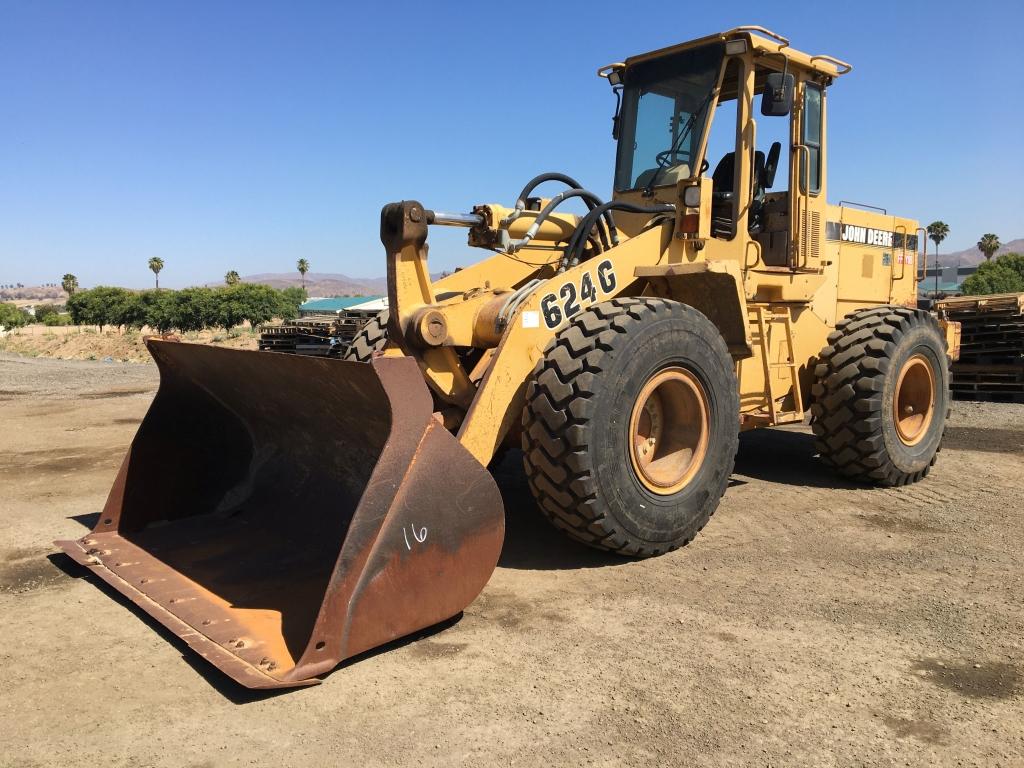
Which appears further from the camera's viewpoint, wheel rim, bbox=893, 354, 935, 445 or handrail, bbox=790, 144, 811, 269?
wheel rim, bbox=893, 354, 935, 445

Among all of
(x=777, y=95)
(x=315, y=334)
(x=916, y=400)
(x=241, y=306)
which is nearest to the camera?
(x=777, y=95)

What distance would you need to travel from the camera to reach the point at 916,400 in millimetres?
6684

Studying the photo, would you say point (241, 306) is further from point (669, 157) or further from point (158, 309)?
point (669, 157)

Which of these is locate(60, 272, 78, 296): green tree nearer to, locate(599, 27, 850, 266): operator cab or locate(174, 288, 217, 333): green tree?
locate(174, 288, 217, 333): green tree

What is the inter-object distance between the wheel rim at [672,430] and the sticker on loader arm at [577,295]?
23.2 inches

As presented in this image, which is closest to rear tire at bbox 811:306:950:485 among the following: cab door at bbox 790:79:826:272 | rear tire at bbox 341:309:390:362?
cab door at bbox 790:79:826:272

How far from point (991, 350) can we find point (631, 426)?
9.41 meters

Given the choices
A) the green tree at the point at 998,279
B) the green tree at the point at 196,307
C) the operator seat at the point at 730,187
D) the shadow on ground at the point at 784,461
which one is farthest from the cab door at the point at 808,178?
the green tree at the point at 196,307

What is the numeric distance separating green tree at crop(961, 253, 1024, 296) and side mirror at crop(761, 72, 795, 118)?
149 feet

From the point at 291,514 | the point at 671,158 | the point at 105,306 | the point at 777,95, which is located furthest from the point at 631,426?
the point at 105,306

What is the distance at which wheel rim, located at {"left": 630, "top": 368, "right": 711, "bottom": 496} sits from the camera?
4426mm

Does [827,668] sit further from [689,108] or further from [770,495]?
[689,108]

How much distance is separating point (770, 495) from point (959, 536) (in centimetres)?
130

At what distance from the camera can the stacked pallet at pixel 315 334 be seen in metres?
15.9
